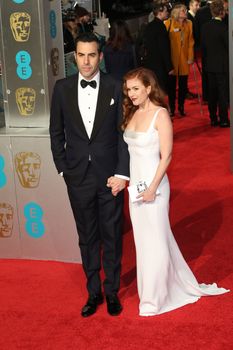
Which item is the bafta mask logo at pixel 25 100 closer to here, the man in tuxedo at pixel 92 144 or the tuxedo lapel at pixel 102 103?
the man in tuxedo at pixel 92 144

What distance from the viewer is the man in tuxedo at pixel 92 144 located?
3.90m

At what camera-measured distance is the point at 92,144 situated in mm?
3906

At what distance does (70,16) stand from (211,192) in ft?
10.3

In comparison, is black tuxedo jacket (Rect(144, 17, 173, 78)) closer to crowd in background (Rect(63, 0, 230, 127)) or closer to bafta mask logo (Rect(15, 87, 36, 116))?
crowd in background (Rect(63, 0, 230, 127))

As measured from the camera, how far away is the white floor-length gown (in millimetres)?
3918

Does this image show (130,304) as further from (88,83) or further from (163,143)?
(88,83)

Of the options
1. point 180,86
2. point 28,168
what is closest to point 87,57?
point 28,168

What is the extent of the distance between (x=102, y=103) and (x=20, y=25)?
1.18 m

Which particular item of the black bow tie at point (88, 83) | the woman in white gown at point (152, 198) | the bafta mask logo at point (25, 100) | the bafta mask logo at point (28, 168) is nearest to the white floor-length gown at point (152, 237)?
the woman in white gown at point (152, 198)

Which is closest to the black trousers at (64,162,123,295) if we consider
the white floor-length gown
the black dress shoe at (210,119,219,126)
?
the white floor-length gown

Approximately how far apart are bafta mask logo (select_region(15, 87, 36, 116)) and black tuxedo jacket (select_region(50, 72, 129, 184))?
93cm

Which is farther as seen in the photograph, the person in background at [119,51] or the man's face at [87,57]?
the person in background at [119,51]

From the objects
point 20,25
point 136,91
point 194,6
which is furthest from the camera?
point 194,6

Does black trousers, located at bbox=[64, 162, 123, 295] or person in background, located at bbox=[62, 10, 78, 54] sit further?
person in background, located at bbox=[62, 10, 78, 54]
